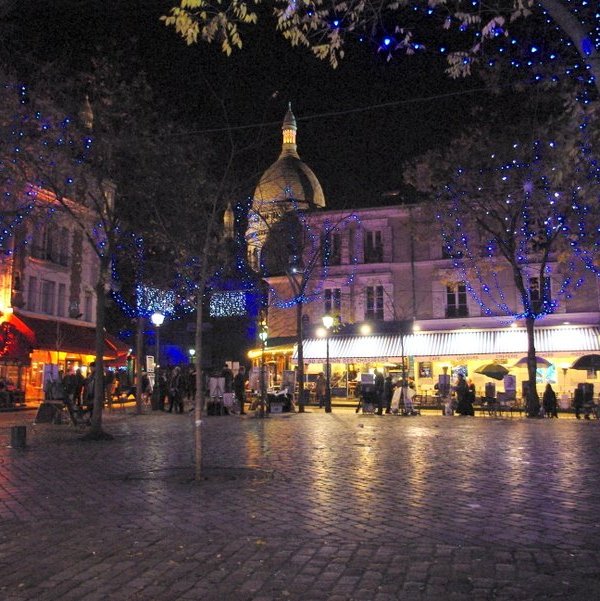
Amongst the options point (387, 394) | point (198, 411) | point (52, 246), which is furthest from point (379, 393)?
point (52, 246)

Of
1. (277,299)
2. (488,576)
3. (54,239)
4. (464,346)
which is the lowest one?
(488,576)

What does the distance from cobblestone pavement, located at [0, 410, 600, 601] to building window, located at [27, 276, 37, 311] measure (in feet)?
76.6

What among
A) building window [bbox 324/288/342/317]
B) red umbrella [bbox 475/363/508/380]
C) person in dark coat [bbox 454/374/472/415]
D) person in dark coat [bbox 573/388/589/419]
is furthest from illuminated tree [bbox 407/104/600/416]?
building window [bbox 324/288/342/317]

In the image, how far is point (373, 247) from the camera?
4091cm

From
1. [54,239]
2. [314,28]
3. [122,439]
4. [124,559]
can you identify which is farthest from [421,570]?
[54,239]

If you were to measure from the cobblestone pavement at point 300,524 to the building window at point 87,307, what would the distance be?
91.6 feet

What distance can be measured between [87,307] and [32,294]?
18.6ft

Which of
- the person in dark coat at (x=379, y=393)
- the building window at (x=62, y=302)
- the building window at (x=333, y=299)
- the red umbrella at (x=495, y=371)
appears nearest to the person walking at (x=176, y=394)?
the person in dark coat at (x=379, y=393)

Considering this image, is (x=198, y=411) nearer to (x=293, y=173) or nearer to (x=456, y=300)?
(x=456, y=300)

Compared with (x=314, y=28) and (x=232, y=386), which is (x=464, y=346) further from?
(x=314, y=28)

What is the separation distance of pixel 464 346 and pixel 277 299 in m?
13.5

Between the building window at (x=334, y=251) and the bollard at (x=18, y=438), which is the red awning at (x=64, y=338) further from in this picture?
the bollard at (x=18, y=438)

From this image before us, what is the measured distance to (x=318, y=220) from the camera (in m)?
40.3

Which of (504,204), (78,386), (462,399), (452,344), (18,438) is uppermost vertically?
(504,204)
